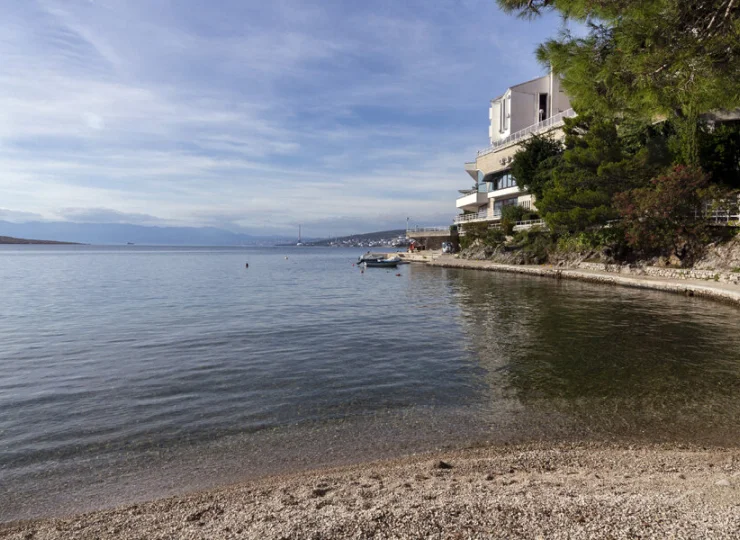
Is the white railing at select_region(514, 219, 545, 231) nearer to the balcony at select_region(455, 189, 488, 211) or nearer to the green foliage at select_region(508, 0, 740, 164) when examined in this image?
the balcony at select_region(455, 189, 488, 211)

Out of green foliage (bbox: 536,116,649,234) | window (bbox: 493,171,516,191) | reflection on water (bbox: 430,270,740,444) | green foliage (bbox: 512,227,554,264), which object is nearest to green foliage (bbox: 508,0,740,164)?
reflection on water (bbox: 430,270,740,444)

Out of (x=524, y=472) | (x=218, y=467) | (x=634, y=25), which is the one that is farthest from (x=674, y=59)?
(x=218, y=467)

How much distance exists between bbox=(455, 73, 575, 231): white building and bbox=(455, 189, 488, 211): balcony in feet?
0.47

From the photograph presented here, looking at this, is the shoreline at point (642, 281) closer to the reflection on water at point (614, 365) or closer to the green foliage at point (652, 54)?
the reflection on water at point (614, 365)

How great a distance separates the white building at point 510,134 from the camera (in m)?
57.8

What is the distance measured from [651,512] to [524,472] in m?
1.72

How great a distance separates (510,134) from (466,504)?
6174 cm

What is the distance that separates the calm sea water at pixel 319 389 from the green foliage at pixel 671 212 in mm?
10736

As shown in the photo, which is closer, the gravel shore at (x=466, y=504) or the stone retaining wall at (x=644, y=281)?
the gravel shore at (x=466, y=504)

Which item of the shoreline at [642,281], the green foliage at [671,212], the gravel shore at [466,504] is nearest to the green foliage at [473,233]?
the shoreline at [642,281]

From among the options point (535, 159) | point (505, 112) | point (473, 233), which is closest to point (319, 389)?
point (535, 159)

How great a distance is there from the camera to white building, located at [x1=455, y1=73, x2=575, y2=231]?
57844 millimetres

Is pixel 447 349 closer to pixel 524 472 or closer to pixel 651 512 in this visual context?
pixel 524 472

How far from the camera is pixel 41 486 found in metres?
5.95
